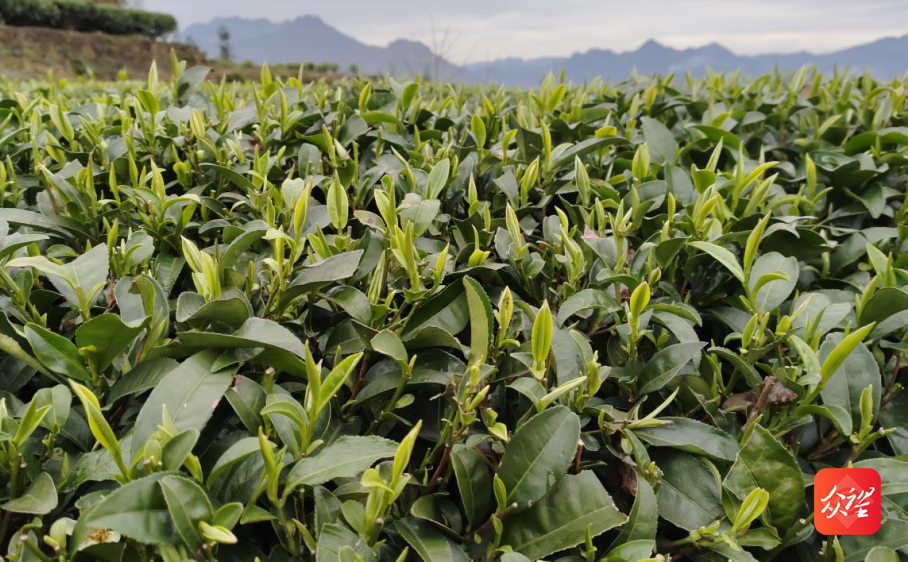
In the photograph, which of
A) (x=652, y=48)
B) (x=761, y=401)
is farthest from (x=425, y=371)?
(x=652, y=48)

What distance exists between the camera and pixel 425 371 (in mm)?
1089

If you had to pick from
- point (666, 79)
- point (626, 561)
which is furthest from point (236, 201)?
point (666, 79)

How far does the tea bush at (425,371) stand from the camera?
0.89m

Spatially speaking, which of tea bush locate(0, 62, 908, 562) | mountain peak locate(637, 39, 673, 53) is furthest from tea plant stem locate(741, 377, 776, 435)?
mountain peak locate(637, 39, 673, 53)

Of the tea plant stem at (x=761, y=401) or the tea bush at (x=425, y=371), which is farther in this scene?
the tea plant stem at (x=761, y=401)

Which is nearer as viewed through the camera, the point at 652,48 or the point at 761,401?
the point at 761,401

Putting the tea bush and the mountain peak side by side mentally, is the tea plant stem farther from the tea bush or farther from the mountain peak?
the mountain peak

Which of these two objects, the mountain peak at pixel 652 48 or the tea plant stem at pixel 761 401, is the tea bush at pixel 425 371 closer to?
the tea plant stem at pixel 761 401

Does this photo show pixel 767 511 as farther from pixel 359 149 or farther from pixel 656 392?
pixel 359 149

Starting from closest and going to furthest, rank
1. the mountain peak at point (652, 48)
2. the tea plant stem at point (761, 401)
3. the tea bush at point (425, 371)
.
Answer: the tea bush at point (425, 371) → the tea plant stem at point (761, 401) → the mountain peak at point (652, 48)

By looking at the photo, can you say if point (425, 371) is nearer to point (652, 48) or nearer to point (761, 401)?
point (761, 401)

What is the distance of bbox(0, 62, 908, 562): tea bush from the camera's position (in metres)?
0.89

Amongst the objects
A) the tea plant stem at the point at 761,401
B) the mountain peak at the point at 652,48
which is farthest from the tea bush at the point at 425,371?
the mountain peak at the point at 652,48

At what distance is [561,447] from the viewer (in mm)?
962
